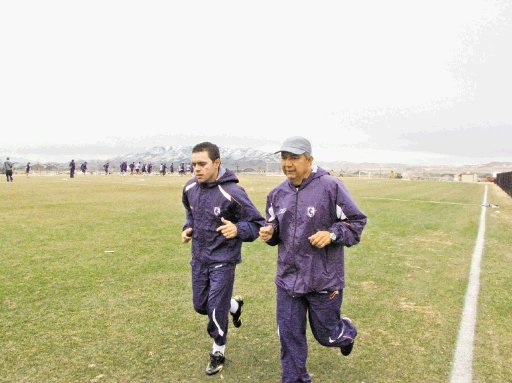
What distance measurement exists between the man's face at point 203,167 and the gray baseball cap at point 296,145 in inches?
35.9

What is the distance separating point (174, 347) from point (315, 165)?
2393mm

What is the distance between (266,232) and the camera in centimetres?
380

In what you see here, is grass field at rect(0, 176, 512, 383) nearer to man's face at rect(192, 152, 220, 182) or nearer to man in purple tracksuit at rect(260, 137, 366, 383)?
man in purple tracksuit at rect(260, 137, 366, 383)

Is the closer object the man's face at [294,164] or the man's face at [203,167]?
the man's face at [294,164]

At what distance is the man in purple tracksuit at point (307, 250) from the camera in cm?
368

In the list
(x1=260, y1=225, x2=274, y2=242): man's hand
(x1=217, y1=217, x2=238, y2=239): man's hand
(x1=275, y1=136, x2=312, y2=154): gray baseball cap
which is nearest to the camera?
(x1=275, y1=136, x2=312, y2=154): gray baseball cap

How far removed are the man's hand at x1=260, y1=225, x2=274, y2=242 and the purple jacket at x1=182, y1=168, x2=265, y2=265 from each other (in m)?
0.47

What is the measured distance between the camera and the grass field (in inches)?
165

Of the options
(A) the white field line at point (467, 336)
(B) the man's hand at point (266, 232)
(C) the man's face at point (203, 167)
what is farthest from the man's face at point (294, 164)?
(A) the white field line at point (467, 336)

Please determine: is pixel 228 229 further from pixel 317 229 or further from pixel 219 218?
pixel 317 229

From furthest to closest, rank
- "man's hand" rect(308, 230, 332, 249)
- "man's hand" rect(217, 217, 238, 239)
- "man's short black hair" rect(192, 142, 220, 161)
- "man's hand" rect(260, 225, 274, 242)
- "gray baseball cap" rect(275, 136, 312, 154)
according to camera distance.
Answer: "man's short black hair" rect(192, 142, 220, 161) → "man's hand" rect(217, 217, 238, 239) → "man's hand" rect(260, 225, 274, 242) → "gray baseball cap" rect(275, 136, 312, 154) → "man's hand" rect(308, 230, 332, 249)

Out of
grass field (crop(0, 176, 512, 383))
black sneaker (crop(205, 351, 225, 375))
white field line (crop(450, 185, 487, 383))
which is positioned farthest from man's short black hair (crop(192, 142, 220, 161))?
white field line (crop(450, 185, 487, 383))

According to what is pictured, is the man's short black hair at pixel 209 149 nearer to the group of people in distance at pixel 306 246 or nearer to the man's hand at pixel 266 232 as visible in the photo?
the group of people in distance at pixel 306 246

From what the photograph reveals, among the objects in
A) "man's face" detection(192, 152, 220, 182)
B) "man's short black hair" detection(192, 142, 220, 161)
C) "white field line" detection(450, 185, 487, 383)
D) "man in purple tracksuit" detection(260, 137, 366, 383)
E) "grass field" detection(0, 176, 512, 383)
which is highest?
"man's short black hair" detection(192, 142, 220, 161)
